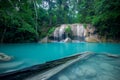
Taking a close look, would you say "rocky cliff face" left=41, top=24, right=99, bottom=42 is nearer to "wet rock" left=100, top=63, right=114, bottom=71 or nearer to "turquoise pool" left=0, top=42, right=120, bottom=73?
"turquoise pool" left=0, top=42, right=120, bottom=73

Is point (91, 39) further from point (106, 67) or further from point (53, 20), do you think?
point (106, 67)

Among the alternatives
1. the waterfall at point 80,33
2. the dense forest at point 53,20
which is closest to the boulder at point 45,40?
the dense forest at point 53,20

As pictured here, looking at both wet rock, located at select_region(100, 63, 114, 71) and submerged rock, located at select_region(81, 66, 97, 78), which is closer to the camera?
submerged rock, located at select_region(81, 66, 97, 78)

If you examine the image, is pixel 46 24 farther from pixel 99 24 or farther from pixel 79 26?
pixel 99 24

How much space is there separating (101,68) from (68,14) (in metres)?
29.4

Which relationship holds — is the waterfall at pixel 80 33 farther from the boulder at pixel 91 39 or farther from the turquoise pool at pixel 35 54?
the turquoise pool at pixel 35 54

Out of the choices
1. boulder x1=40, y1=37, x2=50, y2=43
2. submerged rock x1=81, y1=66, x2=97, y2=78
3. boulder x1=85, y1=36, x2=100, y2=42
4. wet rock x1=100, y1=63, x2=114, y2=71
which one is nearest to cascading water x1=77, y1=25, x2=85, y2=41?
boulder x1=85, y1=36, x2=100, y2=42

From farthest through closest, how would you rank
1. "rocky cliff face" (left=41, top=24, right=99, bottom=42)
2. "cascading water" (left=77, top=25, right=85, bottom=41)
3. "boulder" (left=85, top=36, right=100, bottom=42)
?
"cascading water" (left=77, top=25, right=85, bottom=41) → "rocky cliff face" (left=41, top=24, right=99, bottom=42) → "boulder" (left=85, top=36, right=100, bottom=42)

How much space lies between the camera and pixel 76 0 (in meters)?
31.6

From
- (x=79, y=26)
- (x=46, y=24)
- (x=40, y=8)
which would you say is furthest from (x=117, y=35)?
(x=40, y=8)

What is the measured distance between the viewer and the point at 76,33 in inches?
947

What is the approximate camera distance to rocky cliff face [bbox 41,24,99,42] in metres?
22.9

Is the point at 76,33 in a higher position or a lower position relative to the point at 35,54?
higher

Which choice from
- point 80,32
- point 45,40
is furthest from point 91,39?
point 45,40
